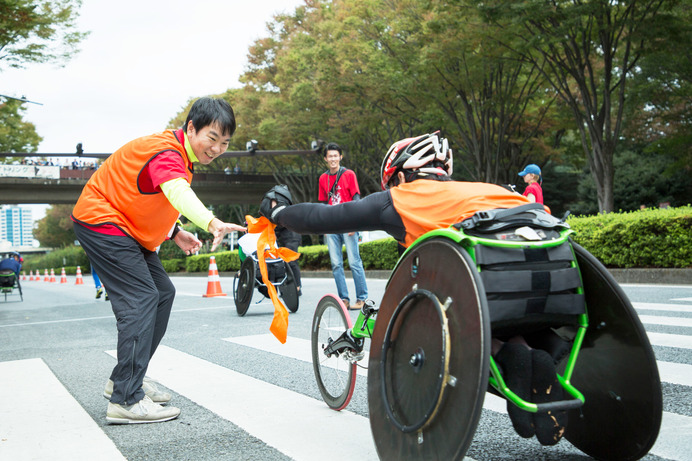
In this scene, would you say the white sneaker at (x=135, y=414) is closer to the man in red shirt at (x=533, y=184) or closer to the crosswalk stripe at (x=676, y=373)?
the crosswalk stripe at (x=676, y=373)

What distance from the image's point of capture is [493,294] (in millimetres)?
2281

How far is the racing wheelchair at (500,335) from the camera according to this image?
2148 millimetres

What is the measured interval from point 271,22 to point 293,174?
847 cm

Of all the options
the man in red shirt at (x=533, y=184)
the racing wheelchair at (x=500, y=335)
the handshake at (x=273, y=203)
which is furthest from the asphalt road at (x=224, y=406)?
the man in red shirt at (x=533, y=184)

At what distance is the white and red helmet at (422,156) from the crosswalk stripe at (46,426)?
1809 millimetres

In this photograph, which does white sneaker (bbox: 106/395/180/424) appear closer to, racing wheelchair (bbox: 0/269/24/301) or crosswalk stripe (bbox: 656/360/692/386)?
crosswalk stripe (bbox: 656/360/692/386)

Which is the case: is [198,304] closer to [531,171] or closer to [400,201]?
[531,171]

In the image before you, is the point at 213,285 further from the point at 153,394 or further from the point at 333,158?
the point at 153,394

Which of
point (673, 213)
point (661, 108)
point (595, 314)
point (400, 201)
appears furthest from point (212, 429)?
point (661, 108)

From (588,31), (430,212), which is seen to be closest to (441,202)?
(430,212)

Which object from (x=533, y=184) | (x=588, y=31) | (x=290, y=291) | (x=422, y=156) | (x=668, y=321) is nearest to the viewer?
(x=422, y=156)

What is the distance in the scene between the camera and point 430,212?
2566 mm

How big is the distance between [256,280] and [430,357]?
6668 mm

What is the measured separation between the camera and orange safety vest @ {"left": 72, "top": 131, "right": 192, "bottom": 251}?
11.7 ft
